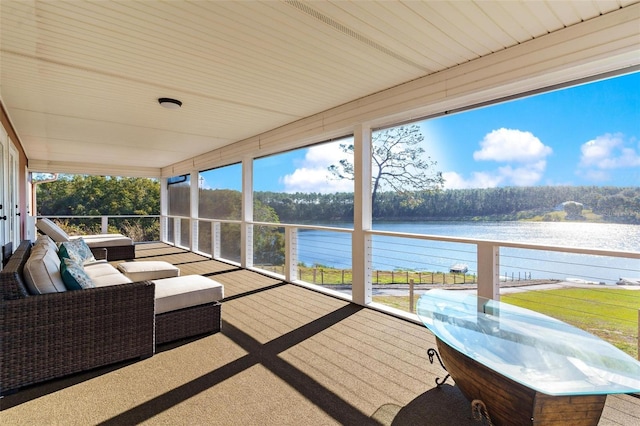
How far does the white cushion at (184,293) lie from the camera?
2.74m

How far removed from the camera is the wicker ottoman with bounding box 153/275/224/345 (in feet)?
8.90

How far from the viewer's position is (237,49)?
2625mm

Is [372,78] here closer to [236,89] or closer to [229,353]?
[236,89]

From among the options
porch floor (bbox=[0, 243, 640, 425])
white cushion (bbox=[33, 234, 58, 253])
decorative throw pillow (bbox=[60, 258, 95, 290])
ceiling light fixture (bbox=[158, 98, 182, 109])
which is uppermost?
ceiling light fixture (bbox=[158, 98, 182, 109])

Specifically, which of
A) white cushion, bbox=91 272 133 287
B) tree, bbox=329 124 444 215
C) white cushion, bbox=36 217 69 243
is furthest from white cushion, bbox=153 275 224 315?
white cushion, bbox=36 217 69 243

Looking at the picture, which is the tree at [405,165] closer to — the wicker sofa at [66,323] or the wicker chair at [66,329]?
the wicker sofa at [66,323]

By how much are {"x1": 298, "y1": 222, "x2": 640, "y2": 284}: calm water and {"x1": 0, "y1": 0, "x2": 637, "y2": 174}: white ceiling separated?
5.49 ft

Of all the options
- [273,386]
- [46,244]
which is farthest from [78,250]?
[273,386]

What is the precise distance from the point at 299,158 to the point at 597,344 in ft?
34.3

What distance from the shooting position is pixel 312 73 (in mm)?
3121

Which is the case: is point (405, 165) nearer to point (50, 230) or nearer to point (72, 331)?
point (72, 331)

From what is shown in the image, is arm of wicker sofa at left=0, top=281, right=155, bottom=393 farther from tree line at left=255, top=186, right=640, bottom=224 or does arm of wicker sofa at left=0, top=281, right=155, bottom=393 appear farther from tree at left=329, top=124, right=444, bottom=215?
tree at left=329, top=124, right=444, bottom=215

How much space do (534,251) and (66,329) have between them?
3615 mm

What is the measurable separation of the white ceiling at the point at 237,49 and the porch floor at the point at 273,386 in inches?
97.9
